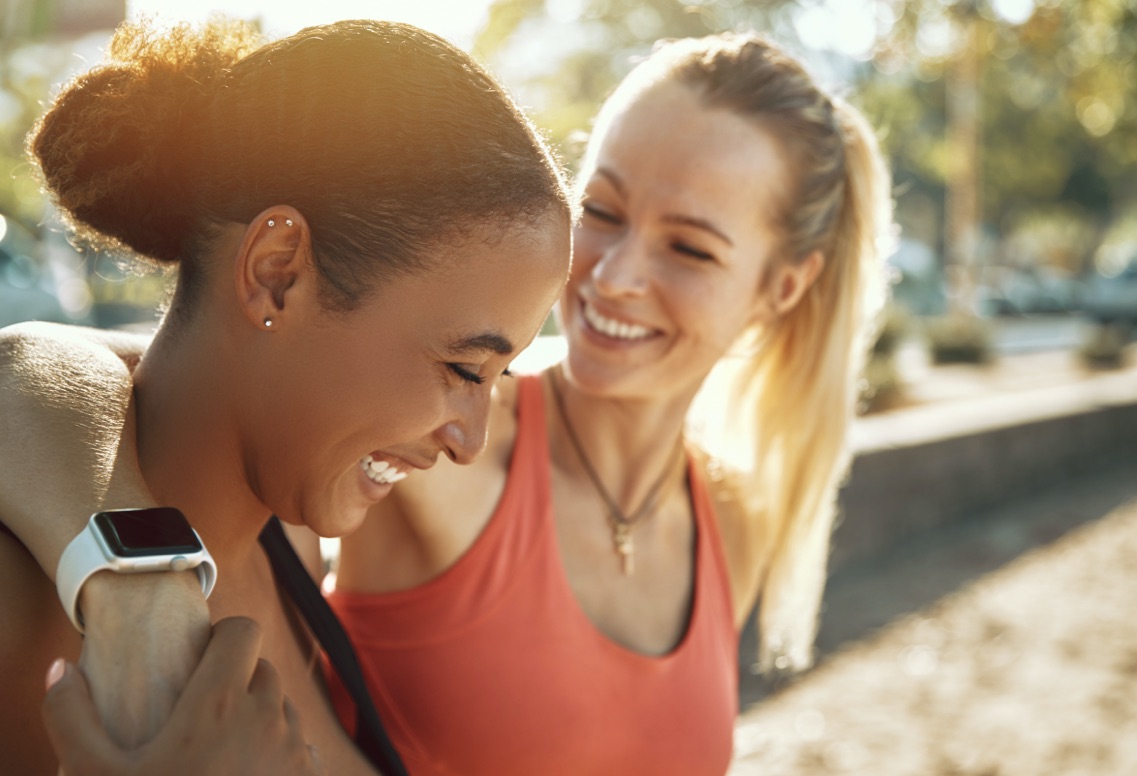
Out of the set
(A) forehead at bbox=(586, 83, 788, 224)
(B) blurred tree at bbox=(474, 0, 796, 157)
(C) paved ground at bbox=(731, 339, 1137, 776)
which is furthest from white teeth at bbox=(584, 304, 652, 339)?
(B) blurred tree at bbox=(474, 0, 796, 157)

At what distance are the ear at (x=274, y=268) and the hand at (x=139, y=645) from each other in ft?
1.31

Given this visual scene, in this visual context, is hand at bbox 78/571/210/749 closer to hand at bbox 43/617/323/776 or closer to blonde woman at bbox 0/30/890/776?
hand at bbox 43/617/323/776

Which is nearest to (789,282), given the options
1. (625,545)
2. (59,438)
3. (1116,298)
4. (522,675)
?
(625,545)

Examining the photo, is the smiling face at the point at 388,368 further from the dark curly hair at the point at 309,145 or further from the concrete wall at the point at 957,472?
the concrete wall at the point at 957,472

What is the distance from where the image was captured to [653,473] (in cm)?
318

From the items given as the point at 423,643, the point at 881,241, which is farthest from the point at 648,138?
the point at 423,643

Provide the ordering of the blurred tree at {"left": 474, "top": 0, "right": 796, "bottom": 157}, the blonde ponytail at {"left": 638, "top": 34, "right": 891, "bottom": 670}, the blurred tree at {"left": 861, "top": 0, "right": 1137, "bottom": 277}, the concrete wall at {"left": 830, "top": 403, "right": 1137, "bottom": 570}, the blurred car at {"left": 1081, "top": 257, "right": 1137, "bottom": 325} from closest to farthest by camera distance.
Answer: the blonde ponytail at {"left": 638, "top": 34, "right": 891, "bottom": 670}
the concrete wall at {"left": 830, "top": 403, "right": 1137, "bottom": 570}
the blurred tree at {"left": 861, "top": 0, "right": 1137, "bottom": 277}
the blurred tree at {"left": 474, "top": 0, "right": 796, "bottom": 157}
the blurred car at {"left": 1081, "top": 257, "right": 1137, "bottom": 325}

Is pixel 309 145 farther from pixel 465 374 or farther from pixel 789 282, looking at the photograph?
pixel 789 282

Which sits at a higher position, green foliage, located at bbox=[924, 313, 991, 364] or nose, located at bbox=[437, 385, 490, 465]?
nose, located at bbox=[437, 385, 490, 465]

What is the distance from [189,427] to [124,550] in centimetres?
42

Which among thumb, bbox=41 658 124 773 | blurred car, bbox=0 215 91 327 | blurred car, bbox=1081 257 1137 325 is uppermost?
thumb, bbox=41 658 124 773

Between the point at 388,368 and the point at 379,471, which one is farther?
the point at 379,471

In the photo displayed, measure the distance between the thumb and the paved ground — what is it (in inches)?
148

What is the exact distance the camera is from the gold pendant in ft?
9.52
